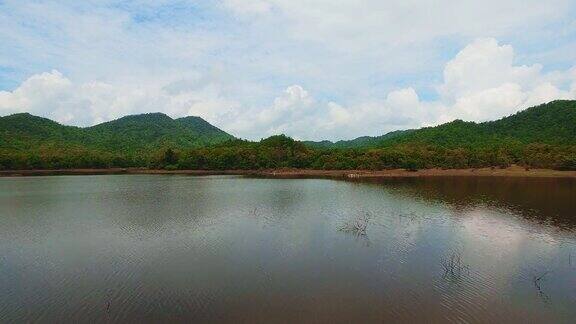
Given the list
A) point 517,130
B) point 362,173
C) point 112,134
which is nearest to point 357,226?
point 362,173

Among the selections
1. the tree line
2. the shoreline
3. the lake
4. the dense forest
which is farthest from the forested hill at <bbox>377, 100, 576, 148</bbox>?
the lake

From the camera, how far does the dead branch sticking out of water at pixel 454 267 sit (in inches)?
629

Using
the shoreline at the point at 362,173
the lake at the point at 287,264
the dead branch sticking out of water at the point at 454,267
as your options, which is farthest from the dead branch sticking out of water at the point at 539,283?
the shoreline at the point at 362,173

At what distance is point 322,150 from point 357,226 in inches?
3291

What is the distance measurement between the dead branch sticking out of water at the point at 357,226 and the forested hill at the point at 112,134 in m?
104

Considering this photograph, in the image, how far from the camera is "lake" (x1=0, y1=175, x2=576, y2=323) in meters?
12.6

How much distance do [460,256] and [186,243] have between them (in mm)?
14103

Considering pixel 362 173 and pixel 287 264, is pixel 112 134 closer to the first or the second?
pixel 362 173

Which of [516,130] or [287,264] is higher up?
[516,130]

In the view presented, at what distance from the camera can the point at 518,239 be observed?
21828mm

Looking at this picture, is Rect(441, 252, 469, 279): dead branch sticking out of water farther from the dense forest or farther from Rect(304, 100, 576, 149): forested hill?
Rect(304, 100, 576, 149): forested hill

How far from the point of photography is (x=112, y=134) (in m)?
148

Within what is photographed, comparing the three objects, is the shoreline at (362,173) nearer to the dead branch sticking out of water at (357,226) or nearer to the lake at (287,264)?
the lake at (287,264)

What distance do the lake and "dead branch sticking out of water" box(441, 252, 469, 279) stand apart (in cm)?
5
